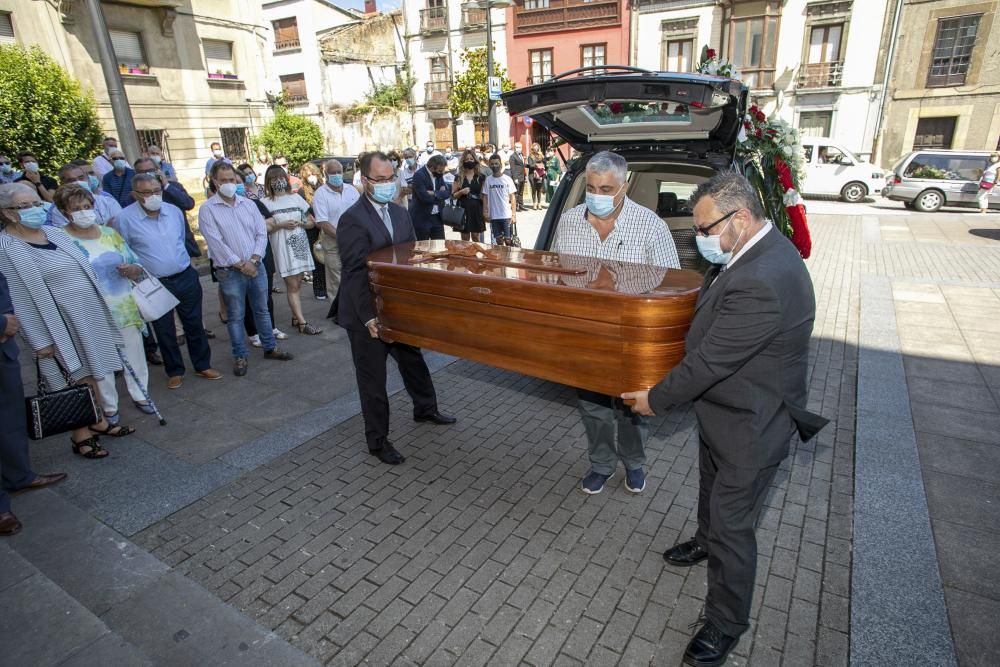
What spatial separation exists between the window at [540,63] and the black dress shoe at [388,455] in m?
28.0

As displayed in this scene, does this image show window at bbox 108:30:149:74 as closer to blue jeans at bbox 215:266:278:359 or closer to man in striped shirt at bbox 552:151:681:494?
blue jeans at bbox 215:266:278:359

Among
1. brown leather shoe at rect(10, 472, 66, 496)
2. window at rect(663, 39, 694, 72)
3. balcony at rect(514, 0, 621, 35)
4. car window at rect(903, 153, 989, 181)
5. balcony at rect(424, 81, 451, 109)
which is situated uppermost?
balcony at rect(514, 0, 621, 35)

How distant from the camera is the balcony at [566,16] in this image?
27.1m

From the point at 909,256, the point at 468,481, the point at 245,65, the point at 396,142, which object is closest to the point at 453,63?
the point at 396,142

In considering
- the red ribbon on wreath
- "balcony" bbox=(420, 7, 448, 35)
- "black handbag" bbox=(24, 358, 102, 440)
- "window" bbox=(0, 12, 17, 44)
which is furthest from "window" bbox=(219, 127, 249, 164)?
the red ribbon on wreath

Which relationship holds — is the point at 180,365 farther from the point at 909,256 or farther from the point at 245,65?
the point at 245,65

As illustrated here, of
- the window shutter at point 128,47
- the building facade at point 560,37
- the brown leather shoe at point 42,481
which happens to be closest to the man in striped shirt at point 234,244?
the brown leather shoe at point 42,481

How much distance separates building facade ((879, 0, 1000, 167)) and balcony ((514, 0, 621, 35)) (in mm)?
12042

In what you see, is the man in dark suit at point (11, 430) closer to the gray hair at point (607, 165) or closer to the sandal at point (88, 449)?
the sandal at point (88, 449)

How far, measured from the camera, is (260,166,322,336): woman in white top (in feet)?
21.5

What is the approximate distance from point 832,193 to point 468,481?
62.0ft

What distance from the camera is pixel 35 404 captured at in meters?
3.63

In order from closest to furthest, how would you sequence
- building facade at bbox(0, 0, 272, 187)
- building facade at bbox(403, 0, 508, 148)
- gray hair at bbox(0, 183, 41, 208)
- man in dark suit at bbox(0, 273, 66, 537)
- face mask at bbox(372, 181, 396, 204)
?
1. man in dark suit at bbox(0, 273, 66, 537)
2. gray hair at bbox(0, 183, 41, 208)
3. face mask at bbox(372, 181, 396, 204)
4. building facade at bbox(0, 0, 272, 187)
5. building facade at bbox(403, 0, 508, 148)

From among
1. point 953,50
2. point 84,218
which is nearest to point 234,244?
point 84,218
